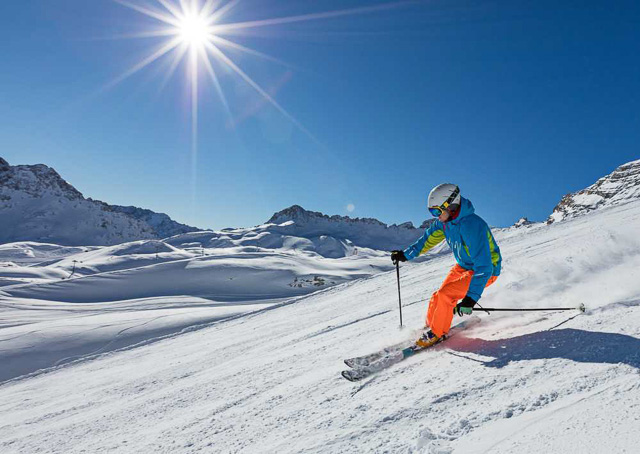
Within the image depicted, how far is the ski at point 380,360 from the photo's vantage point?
321cm

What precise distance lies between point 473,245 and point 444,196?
644 mm

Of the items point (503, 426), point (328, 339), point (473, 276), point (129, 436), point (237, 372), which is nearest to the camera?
point (503, 426)

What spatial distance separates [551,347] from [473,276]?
94cm

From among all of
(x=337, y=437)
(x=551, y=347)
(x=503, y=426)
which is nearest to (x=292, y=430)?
(x=337, y=437)

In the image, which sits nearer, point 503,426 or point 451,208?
point 503,426

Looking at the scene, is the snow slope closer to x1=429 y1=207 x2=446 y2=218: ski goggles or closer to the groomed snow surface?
the groomed snow surface

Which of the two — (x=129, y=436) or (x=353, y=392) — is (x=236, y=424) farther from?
(x=129, y=436)

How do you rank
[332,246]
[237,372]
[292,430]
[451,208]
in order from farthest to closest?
[332,246] → [237,372] → [451,208] → [292,430]

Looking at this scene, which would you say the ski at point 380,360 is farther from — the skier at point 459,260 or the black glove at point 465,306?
the black glove at point 465,306

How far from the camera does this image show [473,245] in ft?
12.4

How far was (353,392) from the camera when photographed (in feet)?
9.66

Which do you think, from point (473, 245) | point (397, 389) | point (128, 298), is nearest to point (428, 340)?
point (397, 389)

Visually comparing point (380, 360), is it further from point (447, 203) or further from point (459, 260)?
point (447, 203)

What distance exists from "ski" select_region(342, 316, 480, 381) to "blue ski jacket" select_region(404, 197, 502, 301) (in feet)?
2.33
